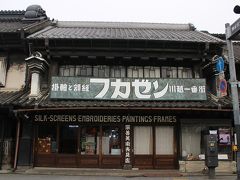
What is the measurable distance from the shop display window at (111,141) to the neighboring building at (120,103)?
53mm

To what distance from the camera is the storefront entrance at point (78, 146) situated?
1697 cm

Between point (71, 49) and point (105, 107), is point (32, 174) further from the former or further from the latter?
point (71, 49)

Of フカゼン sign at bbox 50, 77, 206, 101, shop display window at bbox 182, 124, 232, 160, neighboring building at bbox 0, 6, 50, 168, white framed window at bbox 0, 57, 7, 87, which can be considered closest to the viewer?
フカゼン sign at bbox 50, 77, 206, 101

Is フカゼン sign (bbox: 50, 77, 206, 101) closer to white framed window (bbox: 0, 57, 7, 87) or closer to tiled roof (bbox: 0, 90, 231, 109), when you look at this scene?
tiled roof (bbox: 0, 90, 231, 109)

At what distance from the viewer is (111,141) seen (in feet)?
56.5

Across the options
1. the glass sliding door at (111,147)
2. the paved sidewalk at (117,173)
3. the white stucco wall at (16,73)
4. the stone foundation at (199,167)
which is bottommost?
the paved sidewalk at (117,173)

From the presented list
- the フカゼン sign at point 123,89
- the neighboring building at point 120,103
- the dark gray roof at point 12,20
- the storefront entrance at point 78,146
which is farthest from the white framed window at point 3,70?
the フカゼン sign at point 123,89

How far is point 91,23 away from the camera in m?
23.7

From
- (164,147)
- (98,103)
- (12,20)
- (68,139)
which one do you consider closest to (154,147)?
(164,147)

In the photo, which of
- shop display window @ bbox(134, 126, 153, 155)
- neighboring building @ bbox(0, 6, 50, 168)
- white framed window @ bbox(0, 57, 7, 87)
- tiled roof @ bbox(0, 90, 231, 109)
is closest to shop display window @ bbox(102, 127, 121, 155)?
shop display window @ bbox(134, 126, 153, 155)

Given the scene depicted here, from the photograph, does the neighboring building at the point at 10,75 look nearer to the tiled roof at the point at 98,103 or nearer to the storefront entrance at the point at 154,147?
the tiled roof at the point at 98,103

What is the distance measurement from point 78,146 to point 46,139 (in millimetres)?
1779

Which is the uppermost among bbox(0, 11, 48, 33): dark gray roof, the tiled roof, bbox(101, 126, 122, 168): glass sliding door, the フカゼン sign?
bbox(0, 11, 48, 33): dark gray roof

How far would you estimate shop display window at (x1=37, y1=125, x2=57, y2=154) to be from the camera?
1716 cm
